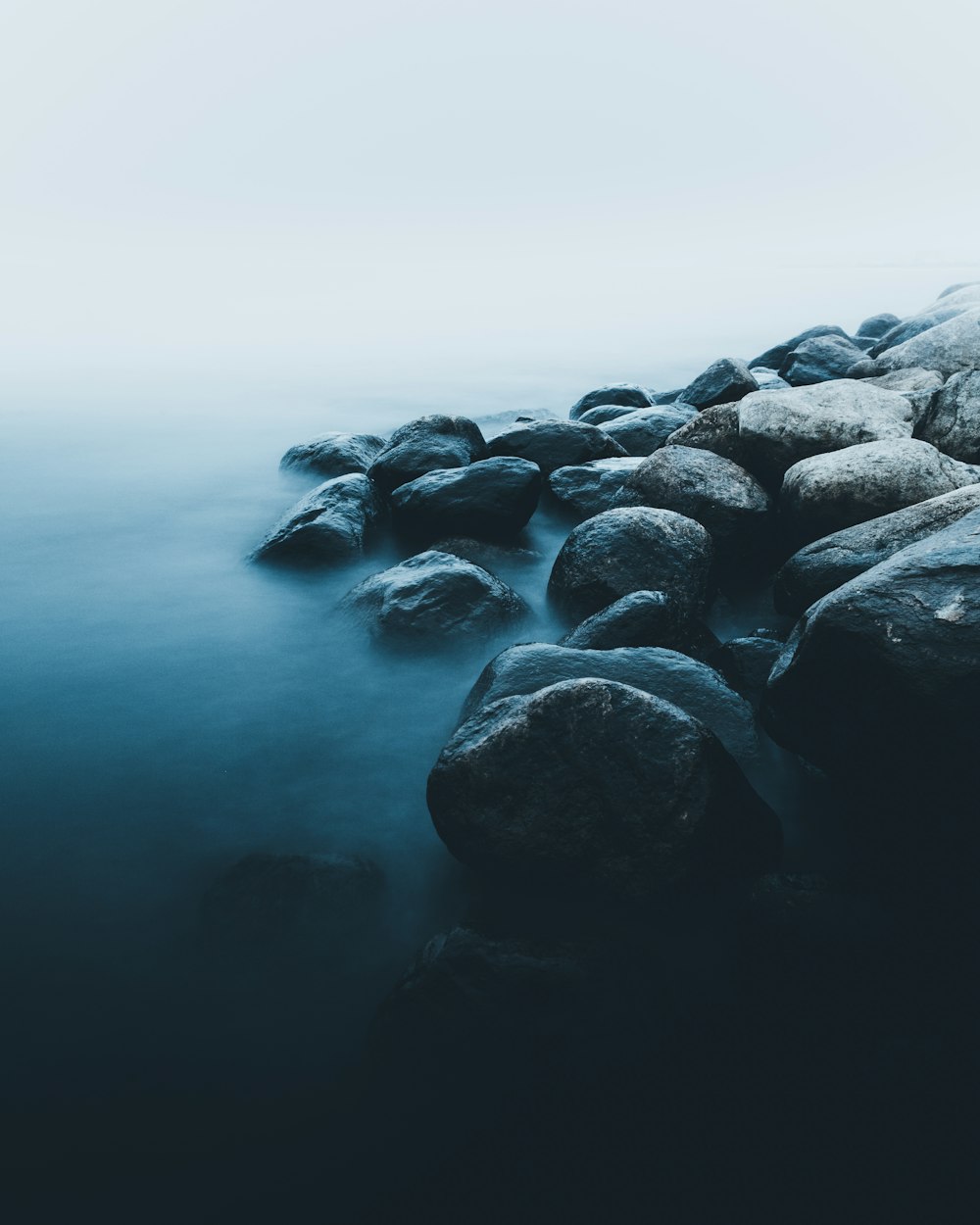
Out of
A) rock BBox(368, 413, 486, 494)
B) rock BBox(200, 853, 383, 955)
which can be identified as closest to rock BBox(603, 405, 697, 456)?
rock BBox(368, 413, 486, 494)

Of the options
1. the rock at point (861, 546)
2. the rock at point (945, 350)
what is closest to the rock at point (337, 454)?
the rock at point (861, 546)

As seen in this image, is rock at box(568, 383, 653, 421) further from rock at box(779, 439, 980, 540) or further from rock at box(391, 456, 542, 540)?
rock at box(779, 439, 980, 540)

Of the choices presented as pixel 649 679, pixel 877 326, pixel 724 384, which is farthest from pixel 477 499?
pixel 877 326

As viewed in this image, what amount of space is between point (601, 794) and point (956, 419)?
5068 mm

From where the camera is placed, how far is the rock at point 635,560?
469 centimetres

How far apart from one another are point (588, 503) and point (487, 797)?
14.0 feet

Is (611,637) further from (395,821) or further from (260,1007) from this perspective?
(260,1007)

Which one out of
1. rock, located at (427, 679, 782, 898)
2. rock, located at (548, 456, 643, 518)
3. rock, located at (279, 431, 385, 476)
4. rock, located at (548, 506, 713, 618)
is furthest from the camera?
rock, located at (279, 431, 385, 476)

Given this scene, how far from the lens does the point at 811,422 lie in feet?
→ 18.5

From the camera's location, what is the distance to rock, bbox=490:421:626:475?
23.8ft

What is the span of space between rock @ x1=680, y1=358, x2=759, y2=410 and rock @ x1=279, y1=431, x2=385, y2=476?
13.1ft

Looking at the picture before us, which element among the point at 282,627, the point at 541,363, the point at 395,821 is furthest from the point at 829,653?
the point at 541,363

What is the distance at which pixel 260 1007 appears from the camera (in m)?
2.65

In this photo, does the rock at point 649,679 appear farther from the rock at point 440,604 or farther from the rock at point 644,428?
the rock at point 644,428
